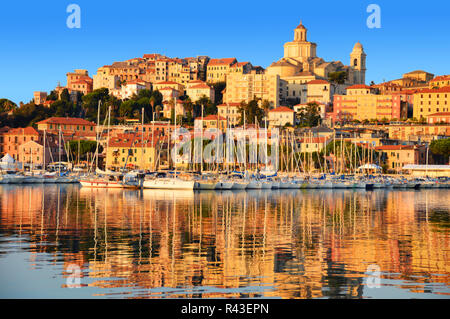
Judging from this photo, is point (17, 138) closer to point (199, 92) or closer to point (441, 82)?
point (199, 92)

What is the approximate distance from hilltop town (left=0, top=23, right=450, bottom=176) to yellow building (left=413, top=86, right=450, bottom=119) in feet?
0.64

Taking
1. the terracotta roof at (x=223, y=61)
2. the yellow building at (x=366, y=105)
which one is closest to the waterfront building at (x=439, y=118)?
the yellow building at (x=366, y=105)

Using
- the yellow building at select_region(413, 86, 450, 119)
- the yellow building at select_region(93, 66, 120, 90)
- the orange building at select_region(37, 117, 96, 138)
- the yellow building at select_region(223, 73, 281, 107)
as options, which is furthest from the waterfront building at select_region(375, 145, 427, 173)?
the yellow building at select_region(93, 66, 120, 90)

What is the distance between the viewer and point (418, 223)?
35844 mm

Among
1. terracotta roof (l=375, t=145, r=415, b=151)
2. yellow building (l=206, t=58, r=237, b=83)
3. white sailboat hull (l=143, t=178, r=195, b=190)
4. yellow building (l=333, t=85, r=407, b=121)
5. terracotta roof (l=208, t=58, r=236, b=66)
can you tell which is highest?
terracotta roof (l=208, t=58, r=236, b=66)

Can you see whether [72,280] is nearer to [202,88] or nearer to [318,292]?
[318,292]

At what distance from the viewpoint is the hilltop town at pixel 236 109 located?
106375mm

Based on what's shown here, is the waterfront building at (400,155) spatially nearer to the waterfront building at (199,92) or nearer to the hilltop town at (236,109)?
the hilltop town at (236,109)

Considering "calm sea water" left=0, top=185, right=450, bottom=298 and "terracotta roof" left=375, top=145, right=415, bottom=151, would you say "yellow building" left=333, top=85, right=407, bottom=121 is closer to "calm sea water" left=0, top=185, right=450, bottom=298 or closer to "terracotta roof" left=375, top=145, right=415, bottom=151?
"terracotta roof" left=375, top=145, right=415, bottom=151

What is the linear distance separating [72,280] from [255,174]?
188ft

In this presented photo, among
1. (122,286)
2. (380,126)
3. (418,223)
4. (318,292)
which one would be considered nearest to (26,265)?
(122,286)

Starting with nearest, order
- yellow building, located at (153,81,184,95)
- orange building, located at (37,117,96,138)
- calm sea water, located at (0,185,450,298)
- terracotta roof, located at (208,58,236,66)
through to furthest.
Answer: calm sea water, located at (0,185,450,298) < orange building, located at (37,117,96,138) < yellow building, located at (153,81,184,95) < terracotta roof, located at (208,58,236,66)

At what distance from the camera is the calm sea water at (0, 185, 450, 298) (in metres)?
18.2

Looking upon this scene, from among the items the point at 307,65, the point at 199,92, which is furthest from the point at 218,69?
the point at 307,65
